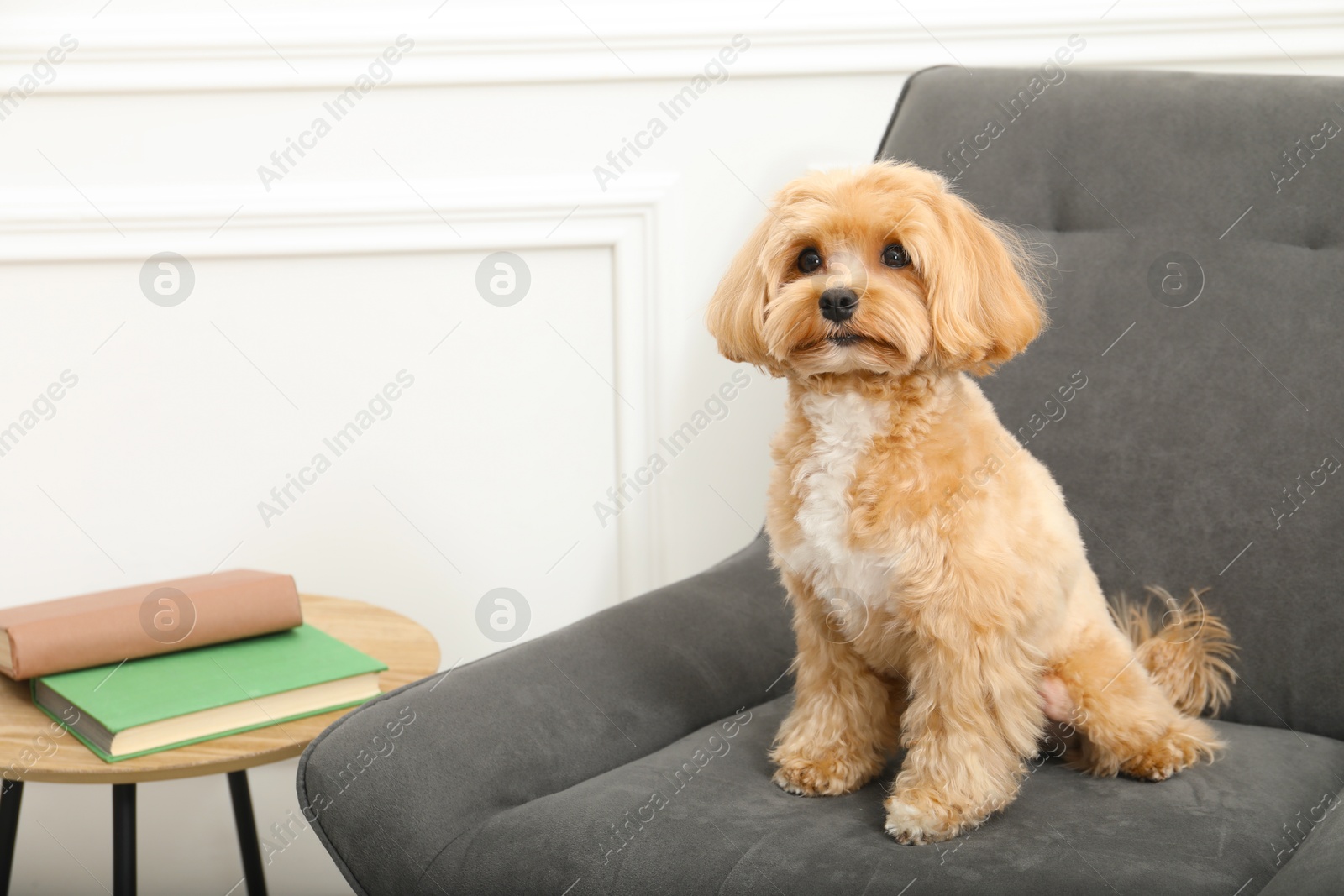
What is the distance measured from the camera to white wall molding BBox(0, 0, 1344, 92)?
1886 mm

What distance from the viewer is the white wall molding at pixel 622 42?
1.89 meters

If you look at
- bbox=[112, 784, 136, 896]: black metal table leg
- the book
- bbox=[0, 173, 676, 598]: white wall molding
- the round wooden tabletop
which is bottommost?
bbox=[112, 784, 136, 896]: black metal table leg

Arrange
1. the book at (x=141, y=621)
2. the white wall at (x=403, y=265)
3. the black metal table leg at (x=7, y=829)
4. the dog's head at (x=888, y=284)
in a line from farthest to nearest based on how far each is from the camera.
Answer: the white wall at (x=403, y=265)
the black metal table leg at (x=7, y=829)
the book at (x=141, y=621)
the dog's head at (x=888, y=284)

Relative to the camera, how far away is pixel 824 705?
1.31m

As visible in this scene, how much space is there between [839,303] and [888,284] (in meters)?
0.07

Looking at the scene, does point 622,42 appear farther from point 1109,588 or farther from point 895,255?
point 1109,588

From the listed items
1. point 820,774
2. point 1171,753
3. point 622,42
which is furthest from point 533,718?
point 622,42

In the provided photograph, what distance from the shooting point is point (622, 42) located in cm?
196

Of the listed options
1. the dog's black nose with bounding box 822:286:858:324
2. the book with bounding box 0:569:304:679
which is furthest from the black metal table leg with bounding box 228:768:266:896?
the dog's black nose with bounding box 822:286:858:324

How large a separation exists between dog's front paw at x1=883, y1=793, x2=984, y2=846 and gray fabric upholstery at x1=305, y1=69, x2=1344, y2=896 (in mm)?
17

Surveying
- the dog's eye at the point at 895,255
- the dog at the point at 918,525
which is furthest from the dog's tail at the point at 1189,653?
the dog's eye at the point at 895,255

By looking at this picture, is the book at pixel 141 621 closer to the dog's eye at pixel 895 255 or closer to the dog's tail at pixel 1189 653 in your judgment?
the dog's eye at pixel 895 255

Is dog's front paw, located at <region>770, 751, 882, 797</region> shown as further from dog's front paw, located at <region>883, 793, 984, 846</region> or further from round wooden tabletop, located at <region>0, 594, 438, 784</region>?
round wooden tabletop, located at <region>0, 594, 438, 784</region>

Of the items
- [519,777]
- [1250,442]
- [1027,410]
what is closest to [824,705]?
[519,777]
